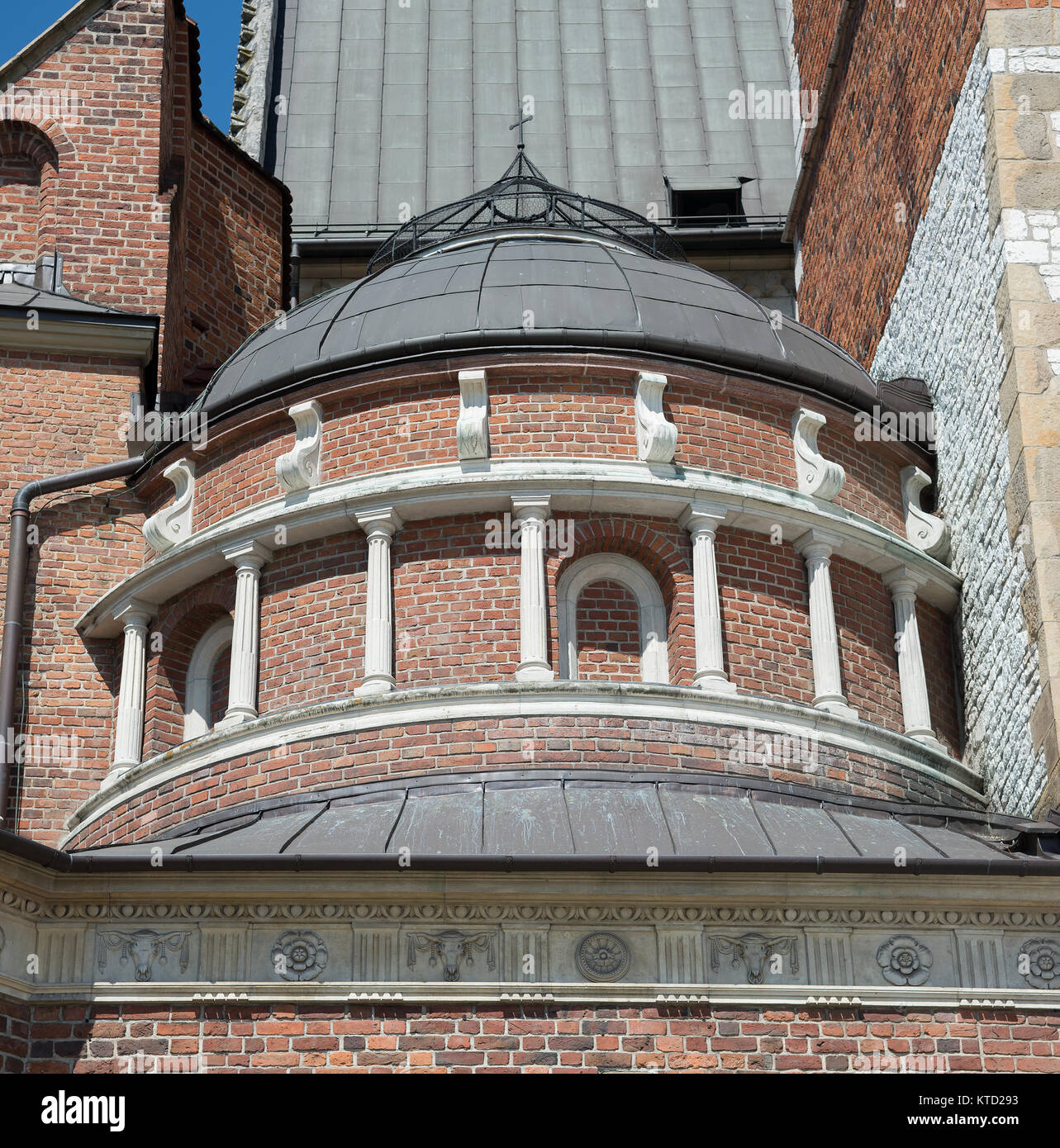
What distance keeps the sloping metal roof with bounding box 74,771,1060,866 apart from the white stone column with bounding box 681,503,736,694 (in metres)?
1.22

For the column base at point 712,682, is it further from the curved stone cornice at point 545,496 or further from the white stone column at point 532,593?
the curved stone cornice at point 545,496

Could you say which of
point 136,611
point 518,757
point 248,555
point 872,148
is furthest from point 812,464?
point 136,611

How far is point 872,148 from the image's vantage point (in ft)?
77.3

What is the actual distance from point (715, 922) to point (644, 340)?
258 inches

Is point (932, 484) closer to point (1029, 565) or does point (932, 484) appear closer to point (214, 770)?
point (1029, 565)

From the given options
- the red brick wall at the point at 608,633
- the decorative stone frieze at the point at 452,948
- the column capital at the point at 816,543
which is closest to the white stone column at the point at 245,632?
the red brick wall at the point at 608,633

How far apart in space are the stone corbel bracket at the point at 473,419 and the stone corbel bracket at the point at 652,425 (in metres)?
1.34

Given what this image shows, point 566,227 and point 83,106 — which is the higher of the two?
point 83,106

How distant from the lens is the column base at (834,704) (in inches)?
711

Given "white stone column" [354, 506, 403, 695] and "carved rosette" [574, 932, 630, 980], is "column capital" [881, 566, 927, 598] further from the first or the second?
"carved rosette" [574, 932, 630, 980]

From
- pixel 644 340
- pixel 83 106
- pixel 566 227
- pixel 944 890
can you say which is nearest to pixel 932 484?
pixel 644 340

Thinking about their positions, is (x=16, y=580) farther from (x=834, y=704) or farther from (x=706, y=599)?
(x=834, y=704)

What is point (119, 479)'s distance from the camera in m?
21.1

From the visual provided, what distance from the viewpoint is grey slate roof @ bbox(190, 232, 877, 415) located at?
1939cm
